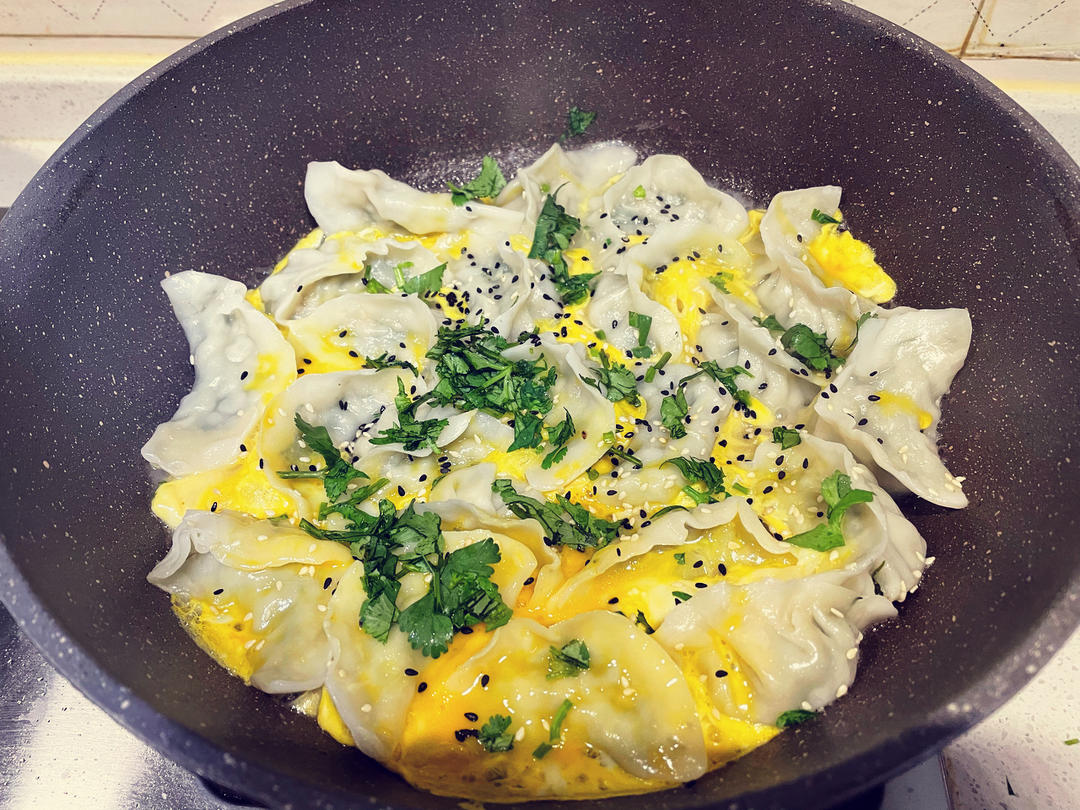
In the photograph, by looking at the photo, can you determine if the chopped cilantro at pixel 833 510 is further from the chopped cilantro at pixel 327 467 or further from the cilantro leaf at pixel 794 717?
the chopped cilantro at pixel 327 467

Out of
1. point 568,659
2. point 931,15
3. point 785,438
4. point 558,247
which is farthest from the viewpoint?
point 931,15

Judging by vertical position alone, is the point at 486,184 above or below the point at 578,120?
below

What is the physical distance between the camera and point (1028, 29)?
11.3 ft

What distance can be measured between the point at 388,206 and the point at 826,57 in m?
2.01

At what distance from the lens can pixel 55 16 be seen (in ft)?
11.6

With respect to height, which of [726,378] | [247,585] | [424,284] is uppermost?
[726,378]

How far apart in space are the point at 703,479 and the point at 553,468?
0.55 metres

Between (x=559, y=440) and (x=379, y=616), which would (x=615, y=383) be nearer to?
(x=559, y=440)

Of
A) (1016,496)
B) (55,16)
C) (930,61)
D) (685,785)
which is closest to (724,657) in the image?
(685,785)

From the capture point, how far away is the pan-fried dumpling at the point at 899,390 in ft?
8.43

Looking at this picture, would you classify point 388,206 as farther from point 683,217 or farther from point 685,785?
point 685,785

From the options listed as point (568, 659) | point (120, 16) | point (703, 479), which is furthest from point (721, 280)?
point (120, 16)

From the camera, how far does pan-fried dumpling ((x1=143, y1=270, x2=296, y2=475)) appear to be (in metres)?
2.70

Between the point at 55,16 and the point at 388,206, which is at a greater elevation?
the point at 55,16
